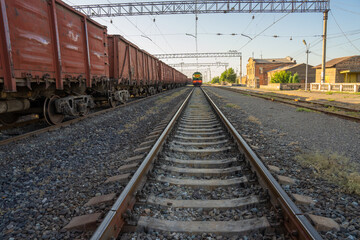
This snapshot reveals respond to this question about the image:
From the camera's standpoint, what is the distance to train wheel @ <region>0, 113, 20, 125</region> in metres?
5.81

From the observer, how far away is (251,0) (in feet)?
75.9

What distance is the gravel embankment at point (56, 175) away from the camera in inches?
91.0

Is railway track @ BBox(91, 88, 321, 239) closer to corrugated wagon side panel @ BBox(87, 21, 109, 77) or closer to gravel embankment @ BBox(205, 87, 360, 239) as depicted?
gravel embankment @ BBox(205, 87, 360, 239)

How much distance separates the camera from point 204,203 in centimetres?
248

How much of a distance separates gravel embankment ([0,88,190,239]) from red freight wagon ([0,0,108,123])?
112 cm

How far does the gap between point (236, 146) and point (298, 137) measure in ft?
7.24

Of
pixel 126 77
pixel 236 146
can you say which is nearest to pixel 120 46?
pixel 126 77

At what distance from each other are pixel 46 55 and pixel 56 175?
3627mm

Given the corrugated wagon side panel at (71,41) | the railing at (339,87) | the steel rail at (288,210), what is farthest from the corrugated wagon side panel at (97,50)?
the railing at (339,87)

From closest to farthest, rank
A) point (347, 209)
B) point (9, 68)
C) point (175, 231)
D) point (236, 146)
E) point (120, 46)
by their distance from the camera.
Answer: point (175, 231) < point (347, 209) < point (236, 146) < point (9, 68) < point (120, 46)

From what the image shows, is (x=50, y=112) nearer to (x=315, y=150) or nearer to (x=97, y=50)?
(x=97, y=50)

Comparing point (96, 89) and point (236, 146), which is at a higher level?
point (96, 89)

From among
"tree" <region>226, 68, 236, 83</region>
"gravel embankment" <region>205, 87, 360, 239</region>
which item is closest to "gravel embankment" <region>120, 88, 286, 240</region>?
"gravel embankment" <region>205, 87, 360, 239</region>

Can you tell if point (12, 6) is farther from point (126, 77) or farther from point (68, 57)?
point (126, 77)
